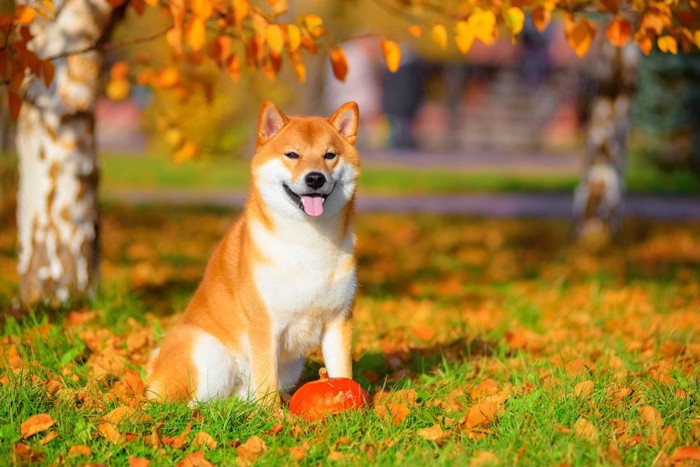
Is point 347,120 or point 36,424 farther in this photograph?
point 347,120

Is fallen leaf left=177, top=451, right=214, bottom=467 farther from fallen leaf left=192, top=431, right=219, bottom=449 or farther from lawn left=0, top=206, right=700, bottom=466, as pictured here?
fallen leaf left=192, top=431, right=219, bottom=449

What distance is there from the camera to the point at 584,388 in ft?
12.5

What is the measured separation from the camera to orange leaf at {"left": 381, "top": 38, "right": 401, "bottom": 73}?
427 centimetres

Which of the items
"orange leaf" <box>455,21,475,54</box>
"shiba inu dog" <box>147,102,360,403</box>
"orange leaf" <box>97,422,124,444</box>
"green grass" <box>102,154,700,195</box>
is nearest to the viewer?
"orange leaf" <box>97,422,124,444</box>

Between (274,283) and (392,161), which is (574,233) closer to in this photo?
(274,283)

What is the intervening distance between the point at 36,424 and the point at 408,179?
47.0ft

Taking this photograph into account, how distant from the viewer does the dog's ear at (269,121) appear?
12.5 feet

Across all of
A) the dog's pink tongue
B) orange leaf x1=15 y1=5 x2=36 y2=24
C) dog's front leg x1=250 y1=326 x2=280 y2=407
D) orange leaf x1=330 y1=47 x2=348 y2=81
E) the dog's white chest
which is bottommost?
dog's front leg x1=250 y1=326 x2=280 y2=407

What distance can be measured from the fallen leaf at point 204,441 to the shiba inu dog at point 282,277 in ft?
1.13

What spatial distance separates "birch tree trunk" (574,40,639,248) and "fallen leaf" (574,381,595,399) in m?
4.72

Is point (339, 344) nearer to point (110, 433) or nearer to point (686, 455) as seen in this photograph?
point (110, 433)

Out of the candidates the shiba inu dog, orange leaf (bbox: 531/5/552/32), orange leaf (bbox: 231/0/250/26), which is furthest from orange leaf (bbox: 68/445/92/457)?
orange leaf (bbox: 531/5/552/32)

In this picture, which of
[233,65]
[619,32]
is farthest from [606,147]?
[233,65]

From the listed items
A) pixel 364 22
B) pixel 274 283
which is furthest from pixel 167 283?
pixel 364 22
